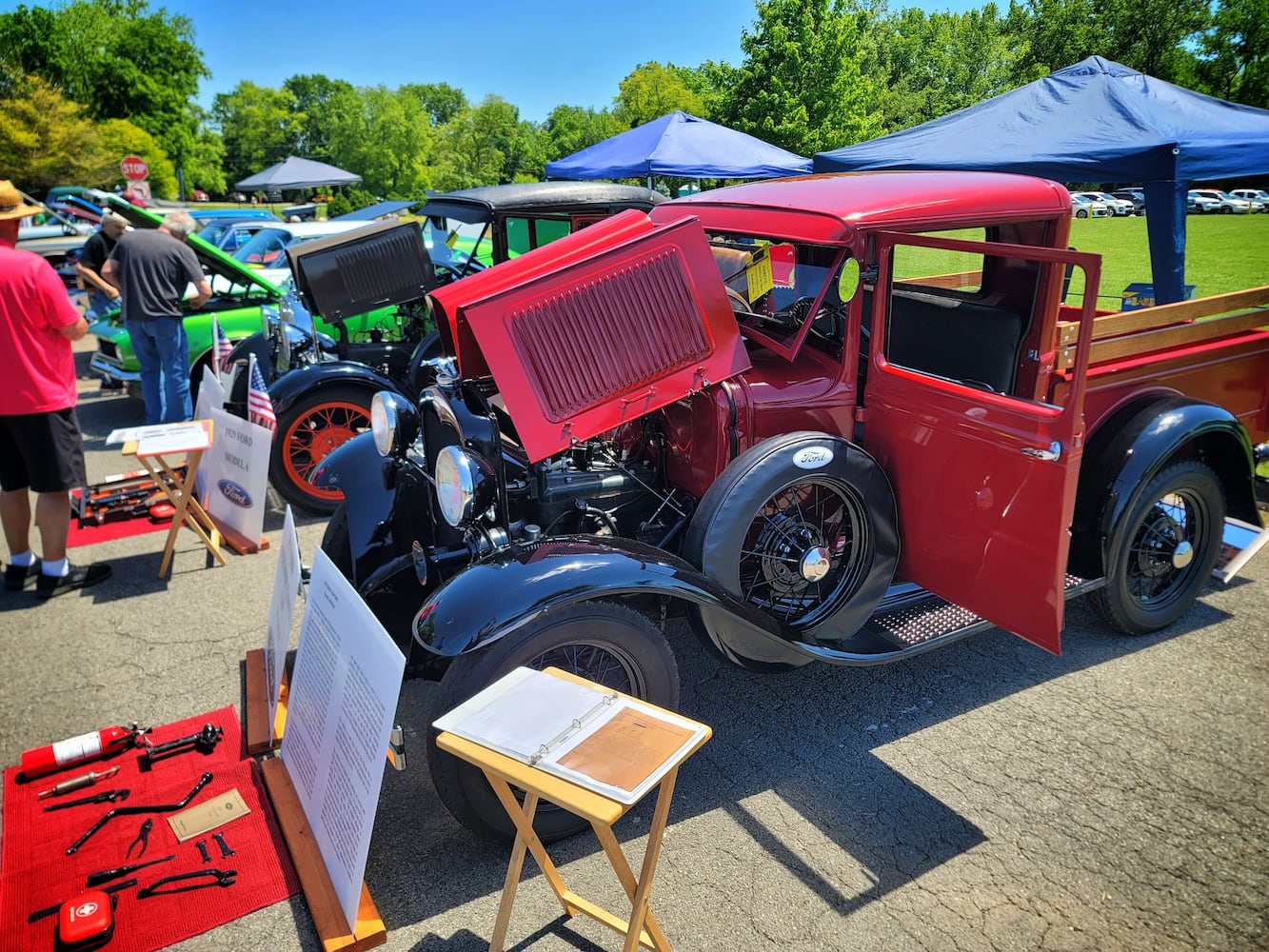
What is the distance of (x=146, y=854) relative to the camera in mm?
2600

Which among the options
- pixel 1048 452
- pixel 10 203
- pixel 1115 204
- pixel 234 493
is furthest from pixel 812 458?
pixel 1115 204

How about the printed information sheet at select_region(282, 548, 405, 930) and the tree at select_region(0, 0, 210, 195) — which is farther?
the tree at select_region(0, 0, 210, 195)

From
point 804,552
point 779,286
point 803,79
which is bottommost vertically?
point 804,552

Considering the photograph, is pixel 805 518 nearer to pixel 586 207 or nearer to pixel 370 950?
pixel 370 950

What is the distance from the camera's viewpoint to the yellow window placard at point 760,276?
11.1 ft

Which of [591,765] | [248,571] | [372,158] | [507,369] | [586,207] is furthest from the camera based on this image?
[372,158]

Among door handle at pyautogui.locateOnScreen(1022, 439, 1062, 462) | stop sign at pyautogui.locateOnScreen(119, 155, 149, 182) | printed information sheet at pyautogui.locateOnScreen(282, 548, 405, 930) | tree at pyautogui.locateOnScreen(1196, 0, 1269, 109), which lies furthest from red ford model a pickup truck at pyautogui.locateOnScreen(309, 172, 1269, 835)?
tree at pyautogui.locateOnScreen(1196, 0, 1269, 109)

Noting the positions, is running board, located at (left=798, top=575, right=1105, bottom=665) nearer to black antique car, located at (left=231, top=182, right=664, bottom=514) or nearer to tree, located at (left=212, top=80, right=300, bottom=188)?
black antique car, located at (left=231, top=182, right=664, bottom=514)

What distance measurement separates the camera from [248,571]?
4.83 metres

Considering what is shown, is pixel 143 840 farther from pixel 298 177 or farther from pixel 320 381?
pixel 298 177

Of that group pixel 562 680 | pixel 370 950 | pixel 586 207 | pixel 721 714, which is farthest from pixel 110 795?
pixel 586 207

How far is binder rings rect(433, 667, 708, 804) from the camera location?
176 centimetres

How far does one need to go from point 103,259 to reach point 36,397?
533cm

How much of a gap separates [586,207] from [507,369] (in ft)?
11.2
